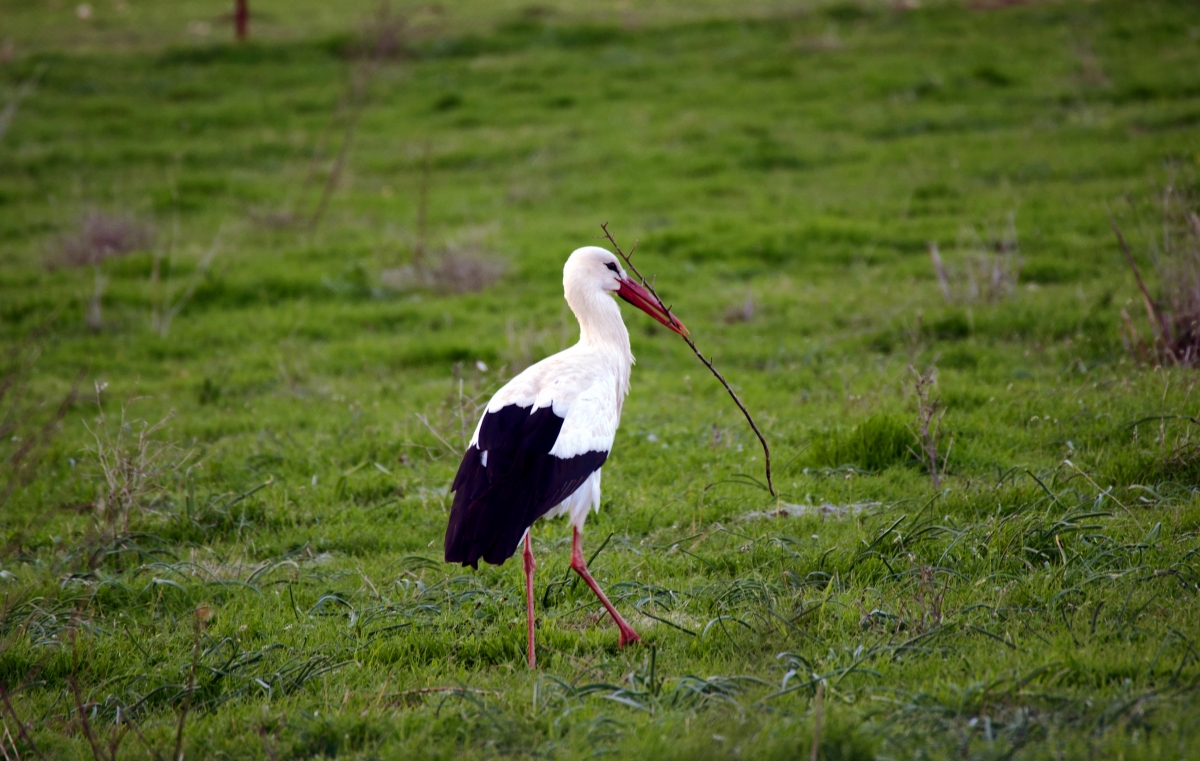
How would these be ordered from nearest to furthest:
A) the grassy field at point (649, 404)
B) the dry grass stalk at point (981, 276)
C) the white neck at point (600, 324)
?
the grassy field at point (649, 404) < the white neck at point (600, 324) < the dry grass stalk at point (981, 276)

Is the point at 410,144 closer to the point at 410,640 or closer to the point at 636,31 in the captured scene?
the point at 636,31

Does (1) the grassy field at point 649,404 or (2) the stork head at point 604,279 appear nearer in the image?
(1) the grassy field at point 649,404

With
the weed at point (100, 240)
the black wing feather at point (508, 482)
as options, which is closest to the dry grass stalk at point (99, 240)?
the weed at point (100, 240)

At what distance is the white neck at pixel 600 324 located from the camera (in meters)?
5.51

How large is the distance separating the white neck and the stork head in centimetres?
3

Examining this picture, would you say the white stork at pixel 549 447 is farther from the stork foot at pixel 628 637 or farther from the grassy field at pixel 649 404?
the grassy field at pixel 649 404

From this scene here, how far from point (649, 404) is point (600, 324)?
2.47 meters

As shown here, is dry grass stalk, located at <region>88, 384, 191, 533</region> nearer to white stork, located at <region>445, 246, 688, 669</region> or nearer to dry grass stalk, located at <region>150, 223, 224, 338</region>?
white stork, located at <region>445, 246, 688, 669</region>

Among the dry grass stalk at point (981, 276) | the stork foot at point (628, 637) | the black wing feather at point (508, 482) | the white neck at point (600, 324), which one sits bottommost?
the stork foot at point (628, 637)

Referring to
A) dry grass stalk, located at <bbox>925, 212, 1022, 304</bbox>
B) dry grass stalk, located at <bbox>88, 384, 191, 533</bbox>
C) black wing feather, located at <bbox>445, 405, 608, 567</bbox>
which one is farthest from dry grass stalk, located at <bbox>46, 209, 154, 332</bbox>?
dry grass stalk, located at <bbox>925, 212, 1022, 304</bbox>

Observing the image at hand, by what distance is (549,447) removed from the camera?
4758 mm

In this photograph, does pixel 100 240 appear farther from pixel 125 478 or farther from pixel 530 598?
pixel 530 598

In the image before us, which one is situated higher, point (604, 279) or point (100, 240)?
point (604, 279)

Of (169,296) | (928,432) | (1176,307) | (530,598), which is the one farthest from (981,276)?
(169,296)
